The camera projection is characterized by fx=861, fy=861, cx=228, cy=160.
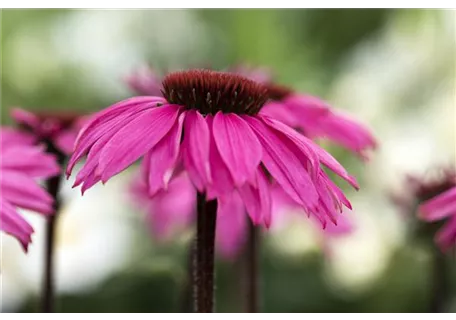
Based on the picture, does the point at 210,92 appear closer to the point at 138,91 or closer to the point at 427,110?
the point at 138,91

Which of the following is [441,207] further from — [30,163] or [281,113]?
[30,163]

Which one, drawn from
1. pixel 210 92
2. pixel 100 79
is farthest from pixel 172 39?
pixel 210 92

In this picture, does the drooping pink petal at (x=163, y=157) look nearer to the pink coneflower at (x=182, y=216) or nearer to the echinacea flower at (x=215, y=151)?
the echinacea flower at (x=215, y=151)

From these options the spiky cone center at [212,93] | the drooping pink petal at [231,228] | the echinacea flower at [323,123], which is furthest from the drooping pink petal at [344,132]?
the drooping pink petal at [231,228]

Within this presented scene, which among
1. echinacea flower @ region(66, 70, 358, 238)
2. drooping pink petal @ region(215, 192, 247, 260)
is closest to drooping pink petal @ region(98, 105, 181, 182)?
Answer: echinacea flower @ region(66, 70, 358, 238)

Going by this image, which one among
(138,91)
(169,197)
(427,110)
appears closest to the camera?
(138,91)

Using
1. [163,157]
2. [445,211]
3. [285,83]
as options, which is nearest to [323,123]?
[445,211]

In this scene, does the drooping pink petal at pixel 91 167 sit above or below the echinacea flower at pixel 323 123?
below
